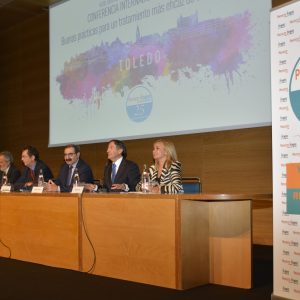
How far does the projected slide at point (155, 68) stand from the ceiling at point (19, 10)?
35 cm

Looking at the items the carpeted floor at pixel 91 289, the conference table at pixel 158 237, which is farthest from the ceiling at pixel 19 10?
the carpeted floor at pixel 91 289

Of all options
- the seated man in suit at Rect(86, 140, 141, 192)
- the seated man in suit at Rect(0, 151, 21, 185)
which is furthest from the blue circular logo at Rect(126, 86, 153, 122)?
the seated man in suit at Rect(0, 151, 21, 185)

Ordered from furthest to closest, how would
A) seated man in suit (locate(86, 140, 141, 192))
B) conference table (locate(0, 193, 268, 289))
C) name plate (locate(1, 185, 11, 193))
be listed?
name plate (locate(1, 185, 11, 193)) → seated man in suit (locate(86, 140, 141, 192)) → conference table (locate(0, 193, 268, 289))

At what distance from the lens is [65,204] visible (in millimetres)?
3734

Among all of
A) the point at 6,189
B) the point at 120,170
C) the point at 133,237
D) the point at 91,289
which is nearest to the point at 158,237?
the point at 133,237

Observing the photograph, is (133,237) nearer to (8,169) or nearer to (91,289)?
(91,289)

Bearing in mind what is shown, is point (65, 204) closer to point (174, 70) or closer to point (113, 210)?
point (113, 210)

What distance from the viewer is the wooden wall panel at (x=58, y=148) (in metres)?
5.04

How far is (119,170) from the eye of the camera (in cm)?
443

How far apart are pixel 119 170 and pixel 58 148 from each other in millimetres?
3118

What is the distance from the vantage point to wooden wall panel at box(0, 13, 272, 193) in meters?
5.04

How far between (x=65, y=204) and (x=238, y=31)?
248cm

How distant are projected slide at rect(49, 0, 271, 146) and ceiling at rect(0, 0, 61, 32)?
346mm

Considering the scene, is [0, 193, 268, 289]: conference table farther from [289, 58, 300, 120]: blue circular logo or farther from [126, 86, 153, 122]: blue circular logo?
[126, 86, 153, 122]: blue circular logo
